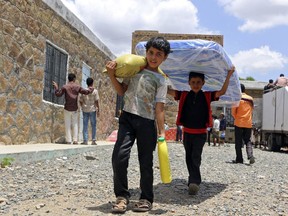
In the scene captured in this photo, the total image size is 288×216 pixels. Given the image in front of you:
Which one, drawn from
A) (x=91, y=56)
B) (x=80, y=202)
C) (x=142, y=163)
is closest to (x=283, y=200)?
(x=142, y=163)

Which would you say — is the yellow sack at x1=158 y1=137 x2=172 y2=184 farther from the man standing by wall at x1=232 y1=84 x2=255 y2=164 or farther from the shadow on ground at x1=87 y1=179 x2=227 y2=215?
the man standing by wall at x1=232 y1=84 x2=255 y2=164

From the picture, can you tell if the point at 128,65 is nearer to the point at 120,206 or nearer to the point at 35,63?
the point at 120,206

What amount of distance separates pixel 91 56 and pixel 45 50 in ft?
13.0

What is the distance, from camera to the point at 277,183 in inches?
239

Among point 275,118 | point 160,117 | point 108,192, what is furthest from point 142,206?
point 275,118

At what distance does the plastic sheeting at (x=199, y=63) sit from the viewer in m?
4.55

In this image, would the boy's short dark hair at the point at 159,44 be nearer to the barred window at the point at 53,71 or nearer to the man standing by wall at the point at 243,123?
the man standing by wall at the point at 243,123

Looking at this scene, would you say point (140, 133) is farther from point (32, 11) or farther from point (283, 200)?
point (32, 11)

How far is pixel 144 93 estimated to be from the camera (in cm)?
392

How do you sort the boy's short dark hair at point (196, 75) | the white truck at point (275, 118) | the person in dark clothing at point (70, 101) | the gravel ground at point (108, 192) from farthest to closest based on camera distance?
the white truck at point (275, 118) → the person in dark clothing at point (70, 101) → the boy's short dark hair at point (196, 75) → the gravel ground at point (108, 192)

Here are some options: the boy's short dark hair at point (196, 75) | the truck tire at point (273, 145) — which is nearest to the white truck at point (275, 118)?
the truck tire at point (273, 145)

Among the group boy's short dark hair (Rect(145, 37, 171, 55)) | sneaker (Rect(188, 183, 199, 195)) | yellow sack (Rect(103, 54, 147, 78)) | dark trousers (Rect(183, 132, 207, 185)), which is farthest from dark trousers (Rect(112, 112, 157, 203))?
dark trousers (Rect(183, 132, 207, 185))

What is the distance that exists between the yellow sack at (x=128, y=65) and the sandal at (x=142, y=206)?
48.5 inches

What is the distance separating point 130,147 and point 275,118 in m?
14.0
